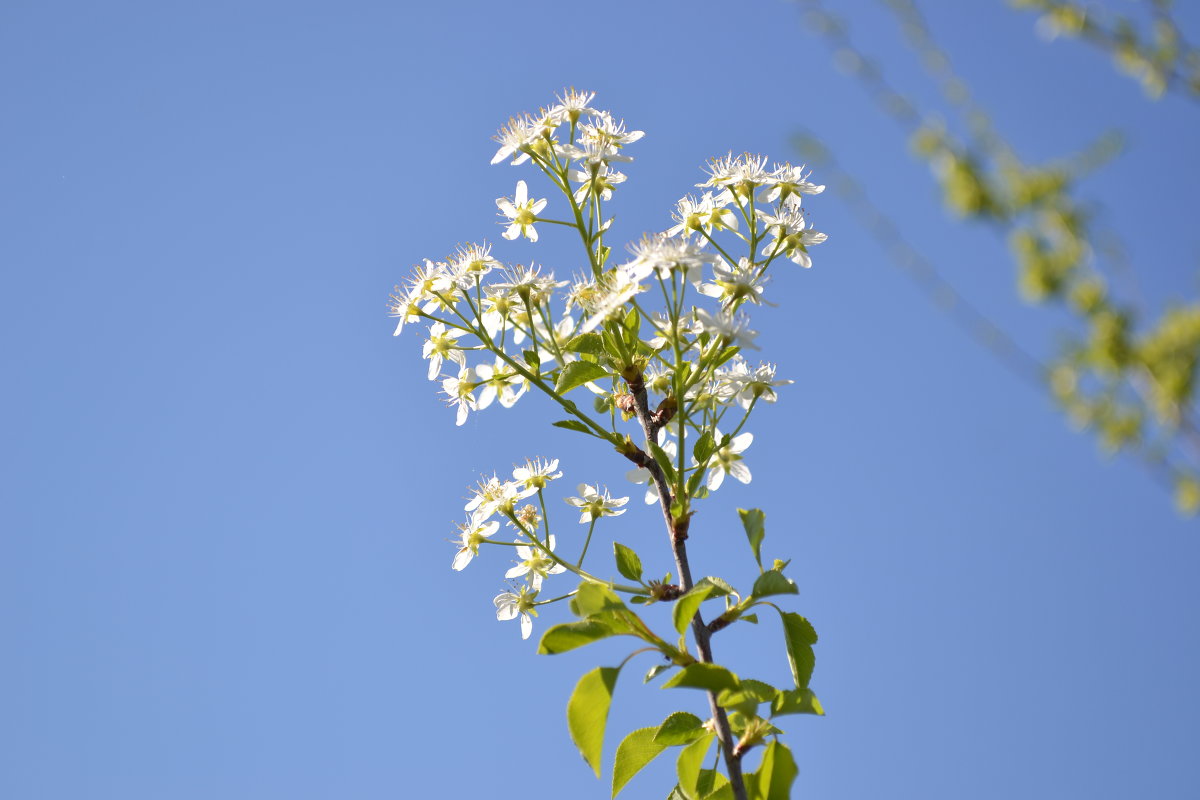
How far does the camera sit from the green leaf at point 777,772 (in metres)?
1.90

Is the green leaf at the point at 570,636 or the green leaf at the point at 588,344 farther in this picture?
the green leaf at the point at 588,344

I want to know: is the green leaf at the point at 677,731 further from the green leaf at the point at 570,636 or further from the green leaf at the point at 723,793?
the green leaf at the point at 570,636

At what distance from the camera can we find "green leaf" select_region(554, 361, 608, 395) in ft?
7.14

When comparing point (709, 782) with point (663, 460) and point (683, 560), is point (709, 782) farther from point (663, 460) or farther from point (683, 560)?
point (663, 460)

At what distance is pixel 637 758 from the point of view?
2104 mm

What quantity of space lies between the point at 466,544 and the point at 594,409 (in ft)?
1.60

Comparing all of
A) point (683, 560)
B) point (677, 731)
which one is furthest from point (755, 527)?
point (677, 731)

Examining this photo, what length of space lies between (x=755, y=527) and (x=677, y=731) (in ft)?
1.43

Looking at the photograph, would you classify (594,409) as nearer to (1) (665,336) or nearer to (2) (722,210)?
(1) (665,336)

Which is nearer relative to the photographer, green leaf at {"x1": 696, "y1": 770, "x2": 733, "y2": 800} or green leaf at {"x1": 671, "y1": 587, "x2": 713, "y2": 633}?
green leaf at {"x1": 671, "y1": 587, "x2": 713, "y2": 633}

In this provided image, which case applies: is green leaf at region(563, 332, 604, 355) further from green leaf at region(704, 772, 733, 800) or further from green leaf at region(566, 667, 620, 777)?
green leaf at region(704, 772, 733, 800)

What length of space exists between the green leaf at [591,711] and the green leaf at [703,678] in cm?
15

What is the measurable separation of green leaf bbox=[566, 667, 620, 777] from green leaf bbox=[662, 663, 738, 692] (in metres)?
0.15

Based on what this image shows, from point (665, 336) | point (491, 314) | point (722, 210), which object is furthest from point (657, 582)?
point (722, 210)
